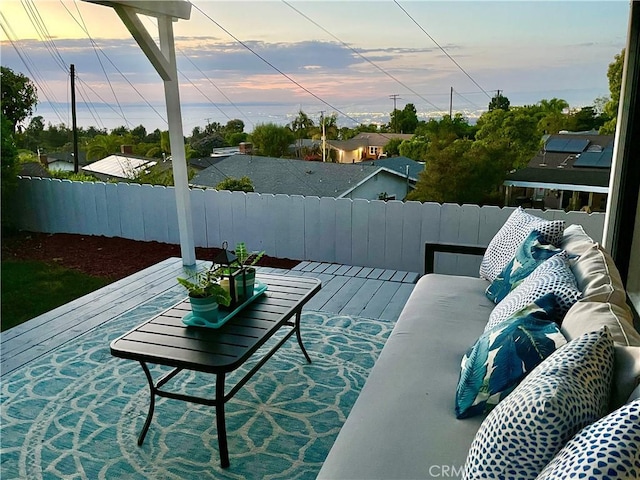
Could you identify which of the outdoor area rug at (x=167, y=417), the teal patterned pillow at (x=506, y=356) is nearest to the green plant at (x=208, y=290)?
the outdoor area rug at (x=167, y=417)

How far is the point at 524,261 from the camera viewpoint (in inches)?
91.0

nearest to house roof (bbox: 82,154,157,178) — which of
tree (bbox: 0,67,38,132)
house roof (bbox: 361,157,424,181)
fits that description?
tree (bbox: 0,67,38,132)

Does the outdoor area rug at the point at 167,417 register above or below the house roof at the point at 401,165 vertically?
below

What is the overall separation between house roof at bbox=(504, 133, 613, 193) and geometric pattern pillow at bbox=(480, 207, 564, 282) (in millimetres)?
1502

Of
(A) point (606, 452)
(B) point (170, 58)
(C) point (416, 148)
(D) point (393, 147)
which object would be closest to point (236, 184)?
(B) point (170, 58)

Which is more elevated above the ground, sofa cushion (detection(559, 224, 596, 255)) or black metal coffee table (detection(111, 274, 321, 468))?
sofa cushion (detection(559, 224, 596, 255))

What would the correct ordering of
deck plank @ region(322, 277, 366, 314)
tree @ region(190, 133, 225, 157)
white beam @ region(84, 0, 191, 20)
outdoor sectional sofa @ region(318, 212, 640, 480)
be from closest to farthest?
1. outdoor sectional sofa @ region(318, 212, 640, 480)
2. white beam @ region(84, 0, 191, 20)
3. deck plank @ region(322, 277, 366, 314)
4. tree @ region(190, 133, 225, 157)

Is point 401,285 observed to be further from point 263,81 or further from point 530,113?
point 263,81

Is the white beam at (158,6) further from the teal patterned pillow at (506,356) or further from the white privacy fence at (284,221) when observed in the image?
the teal patterned pillow at (506,356)

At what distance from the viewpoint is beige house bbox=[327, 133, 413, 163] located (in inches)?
185

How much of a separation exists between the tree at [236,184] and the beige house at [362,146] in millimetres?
1014

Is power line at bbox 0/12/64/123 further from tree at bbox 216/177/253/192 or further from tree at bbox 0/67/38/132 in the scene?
tree at bbox 216/177/253/192

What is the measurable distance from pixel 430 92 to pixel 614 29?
1.49 meters

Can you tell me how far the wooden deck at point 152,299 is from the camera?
3.13 metres
